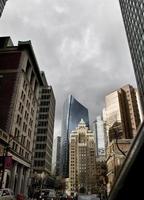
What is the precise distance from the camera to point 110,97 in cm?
13975

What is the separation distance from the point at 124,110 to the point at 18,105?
88.7m

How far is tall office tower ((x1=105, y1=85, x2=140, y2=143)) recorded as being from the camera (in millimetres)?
121438

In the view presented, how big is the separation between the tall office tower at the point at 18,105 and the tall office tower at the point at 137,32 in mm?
27370

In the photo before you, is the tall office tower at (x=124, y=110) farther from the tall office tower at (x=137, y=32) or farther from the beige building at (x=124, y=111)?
the tall office tower at (x=137, y=32)

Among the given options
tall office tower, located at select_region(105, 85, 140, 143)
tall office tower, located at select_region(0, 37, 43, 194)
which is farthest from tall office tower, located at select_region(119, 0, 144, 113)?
tall office tower, located at select_region(105, 85, 140, 143)

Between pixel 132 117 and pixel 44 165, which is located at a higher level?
pixel 132 117

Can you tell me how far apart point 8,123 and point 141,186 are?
157 ft

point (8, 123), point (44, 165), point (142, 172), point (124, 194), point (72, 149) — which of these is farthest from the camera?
point (72, 149)

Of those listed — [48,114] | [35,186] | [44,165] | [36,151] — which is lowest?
[35,186]

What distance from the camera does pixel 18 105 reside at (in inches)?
1997

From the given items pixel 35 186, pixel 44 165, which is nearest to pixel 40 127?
pixel 44 165

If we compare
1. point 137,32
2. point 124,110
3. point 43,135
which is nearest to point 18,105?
point 137,32

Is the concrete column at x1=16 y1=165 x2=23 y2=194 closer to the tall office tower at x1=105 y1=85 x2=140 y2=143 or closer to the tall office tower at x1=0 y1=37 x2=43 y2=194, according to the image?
the tall office tower at x1=0 y1=37 x2=43 y2=194

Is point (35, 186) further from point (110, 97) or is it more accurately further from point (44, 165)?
point (110, 97)
